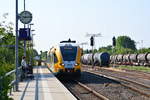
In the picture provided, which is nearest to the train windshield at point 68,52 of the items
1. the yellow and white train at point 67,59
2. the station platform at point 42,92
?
the yellow and white train at point 67,59

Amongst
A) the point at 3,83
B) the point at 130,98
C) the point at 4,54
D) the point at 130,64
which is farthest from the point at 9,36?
the point at 3,83

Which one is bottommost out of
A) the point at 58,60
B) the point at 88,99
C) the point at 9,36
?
the point at 88,99

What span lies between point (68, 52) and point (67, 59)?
23.7 inches

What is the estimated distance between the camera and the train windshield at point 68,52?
3129 centimetres

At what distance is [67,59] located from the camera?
31250 mm

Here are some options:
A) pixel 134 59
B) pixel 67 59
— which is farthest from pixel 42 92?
pixel 134 59

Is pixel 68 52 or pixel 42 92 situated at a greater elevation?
pixel 68 52

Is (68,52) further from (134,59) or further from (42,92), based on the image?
(134,59)

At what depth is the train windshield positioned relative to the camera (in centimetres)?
3129

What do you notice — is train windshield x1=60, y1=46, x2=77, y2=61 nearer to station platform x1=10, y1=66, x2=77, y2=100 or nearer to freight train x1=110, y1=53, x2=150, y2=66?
station platform x1=10, y1=66, x2=77, y2=100

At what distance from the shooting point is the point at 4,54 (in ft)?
118

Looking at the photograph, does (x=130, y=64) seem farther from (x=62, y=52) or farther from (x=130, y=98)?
(x=130, y=98)

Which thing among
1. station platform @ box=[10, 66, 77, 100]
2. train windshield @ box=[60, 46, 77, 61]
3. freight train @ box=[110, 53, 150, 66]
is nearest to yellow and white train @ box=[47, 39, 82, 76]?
train windshield @ box=[60, 46, 77, 61]

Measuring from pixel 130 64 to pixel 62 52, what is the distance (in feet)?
161
